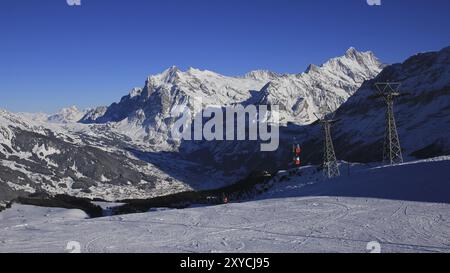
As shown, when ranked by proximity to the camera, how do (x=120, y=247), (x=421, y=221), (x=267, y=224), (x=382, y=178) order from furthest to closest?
(x=382, y=178) → (x=267, y=224) → (x=421, y=221) → (x=120, y=247)

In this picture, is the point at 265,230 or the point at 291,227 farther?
the point at 291,227

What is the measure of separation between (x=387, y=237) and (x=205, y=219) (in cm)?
1605

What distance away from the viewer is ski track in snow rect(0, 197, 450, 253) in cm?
2830

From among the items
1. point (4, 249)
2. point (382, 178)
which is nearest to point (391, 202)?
point (382, 178)

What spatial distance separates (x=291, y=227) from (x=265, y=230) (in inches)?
77.6

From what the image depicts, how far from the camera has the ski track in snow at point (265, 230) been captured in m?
28.3

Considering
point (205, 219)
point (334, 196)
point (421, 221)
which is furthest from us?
point (334, 196)

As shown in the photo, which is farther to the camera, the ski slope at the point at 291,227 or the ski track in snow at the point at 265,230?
the ski slope at the point at 291,227

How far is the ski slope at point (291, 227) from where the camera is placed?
1125 inches

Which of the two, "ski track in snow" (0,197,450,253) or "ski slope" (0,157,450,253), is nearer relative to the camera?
"ski track in snow" (0,197,450,253)

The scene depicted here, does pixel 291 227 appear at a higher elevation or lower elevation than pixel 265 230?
higher

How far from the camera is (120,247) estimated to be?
2977cm

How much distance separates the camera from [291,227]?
112 feet
